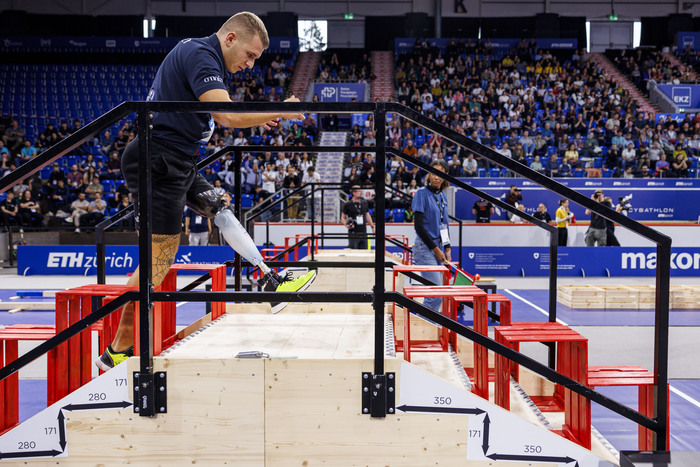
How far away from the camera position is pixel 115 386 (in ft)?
8.28

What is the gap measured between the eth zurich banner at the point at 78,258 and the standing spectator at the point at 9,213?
2.32m

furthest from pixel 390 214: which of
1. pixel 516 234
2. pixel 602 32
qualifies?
pixel 602 32

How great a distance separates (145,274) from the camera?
8.13 ft

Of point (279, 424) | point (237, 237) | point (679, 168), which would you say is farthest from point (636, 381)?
point (679, 168)

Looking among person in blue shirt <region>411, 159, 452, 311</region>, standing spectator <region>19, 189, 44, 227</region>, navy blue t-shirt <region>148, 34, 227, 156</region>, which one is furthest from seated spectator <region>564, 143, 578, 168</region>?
navy blue t-shirt <region>148, 34, 227, 156</region>

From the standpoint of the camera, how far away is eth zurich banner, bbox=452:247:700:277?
1311cm

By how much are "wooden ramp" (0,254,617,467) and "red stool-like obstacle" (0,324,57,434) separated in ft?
1.31

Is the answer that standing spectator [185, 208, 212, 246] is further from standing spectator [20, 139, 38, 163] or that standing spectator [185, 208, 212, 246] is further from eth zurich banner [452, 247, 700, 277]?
standing spectator [20, 139, 38, 163]

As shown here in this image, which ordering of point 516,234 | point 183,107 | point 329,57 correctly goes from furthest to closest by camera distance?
point 329,57, point 516,234, point 183,107

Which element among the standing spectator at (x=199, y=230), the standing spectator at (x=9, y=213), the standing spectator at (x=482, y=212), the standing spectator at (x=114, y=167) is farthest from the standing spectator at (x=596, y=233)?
the standing spectator at (x=9, y=213)

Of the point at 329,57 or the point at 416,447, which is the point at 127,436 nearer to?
the point at 416,447

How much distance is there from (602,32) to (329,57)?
14099 millimetres

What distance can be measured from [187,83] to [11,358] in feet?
5.94

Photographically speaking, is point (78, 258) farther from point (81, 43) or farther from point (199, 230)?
point (81, 43)
